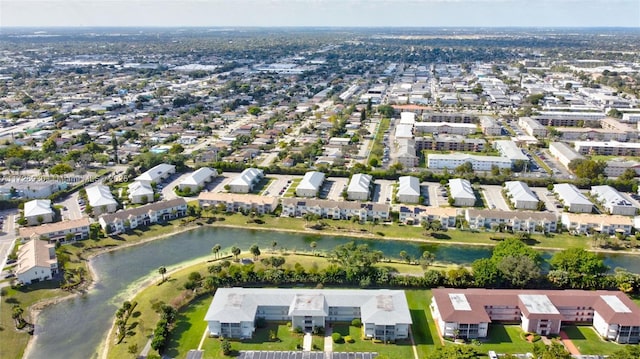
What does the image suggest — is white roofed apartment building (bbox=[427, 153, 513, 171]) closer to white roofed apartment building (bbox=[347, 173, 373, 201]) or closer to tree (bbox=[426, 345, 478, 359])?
white roofed apartment building (bbox=[347, 173, 373, 201])

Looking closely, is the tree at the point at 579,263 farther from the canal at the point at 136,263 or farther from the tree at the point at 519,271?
the canal at the point at 136,263

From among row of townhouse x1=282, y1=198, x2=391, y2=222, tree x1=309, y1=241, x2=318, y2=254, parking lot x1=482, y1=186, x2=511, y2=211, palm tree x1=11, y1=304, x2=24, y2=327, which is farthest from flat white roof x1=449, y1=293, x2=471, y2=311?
palm tree x1=11, y1=304, x2=24, y2=327

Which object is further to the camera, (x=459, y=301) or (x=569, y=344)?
(x=459, y=301)

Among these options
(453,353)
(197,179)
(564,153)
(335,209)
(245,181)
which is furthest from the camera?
Result: (564,153)

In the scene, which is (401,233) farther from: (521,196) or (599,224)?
(599,224)

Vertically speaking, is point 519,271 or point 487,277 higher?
point 519,271

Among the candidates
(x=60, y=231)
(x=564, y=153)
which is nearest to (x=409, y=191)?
(x=564, y=153)

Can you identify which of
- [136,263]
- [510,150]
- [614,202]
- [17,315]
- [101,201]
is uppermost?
[510,150]

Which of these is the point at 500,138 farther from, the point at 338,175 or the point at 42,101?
the point at 42,101
